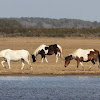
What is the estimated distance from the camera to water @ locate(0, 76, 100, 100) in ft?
54.9

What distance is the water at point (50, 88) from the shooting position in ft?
Result: 54.9

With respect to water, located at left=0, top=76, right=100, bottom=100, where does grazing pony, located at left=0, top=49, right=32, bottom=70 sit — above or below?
above

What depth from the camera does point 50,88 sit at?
18516 millimetres

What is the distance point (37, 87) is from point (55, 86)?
0.72 meters

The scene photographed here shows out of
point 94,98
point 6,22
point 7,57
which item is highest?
point 6,22

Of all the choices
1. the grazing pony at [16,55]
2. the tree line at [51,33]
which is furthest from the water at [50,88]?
the tree line at [51,33]

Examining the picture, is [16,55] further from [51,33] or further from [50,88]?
[51,33]

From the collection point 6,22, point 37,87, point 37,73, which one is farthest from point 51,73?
point 6,22

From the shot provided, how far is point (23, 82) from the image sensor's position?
65.9ft

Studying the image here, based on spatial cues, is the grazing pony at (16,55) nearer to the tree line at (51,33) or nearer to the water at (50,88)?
the water at (50,88)

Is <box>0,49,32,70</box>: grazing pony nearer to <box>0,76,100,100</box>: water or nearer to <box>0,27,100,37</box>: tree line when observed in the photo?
<box>0,76,100,100</box>: water

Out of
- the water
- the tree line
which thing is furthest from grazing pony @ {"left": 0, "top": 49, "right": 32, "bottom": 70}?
the tree line

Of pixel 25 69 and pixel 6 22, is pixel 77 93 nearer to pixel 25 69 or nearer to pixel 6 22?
pixel 25 69

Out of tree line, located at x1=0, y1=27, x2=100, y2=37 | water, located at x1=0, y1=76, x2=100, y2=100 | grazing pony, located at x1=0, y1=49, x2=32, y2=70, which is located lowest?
water, located at x1=0, y1=76, x2=100, y2=100
